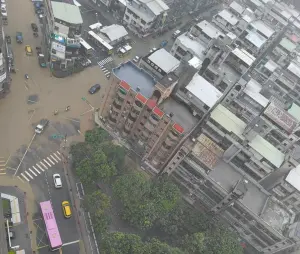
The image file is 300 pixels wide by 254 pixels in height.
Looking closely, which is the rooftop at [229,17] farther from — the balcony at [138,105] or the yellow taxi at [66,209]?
the yellow taxi at [66,209]

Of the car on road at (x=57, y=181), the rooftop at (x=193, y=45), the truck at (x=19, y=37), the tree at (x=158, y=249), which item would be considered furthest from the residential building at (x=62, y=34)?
the tree at (x=158, y=249)

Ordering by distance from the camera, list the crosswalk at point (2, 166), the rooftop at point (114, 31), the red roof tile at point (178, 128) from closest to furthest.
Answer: the red roof tile at point (178, 128) < the crosswalk at point (2, 166) < the rooftop at point (114, 31)

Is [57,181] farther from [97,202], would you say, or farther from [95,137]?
[95,137]

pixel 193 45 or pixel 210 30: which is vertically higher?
pixel 210 30

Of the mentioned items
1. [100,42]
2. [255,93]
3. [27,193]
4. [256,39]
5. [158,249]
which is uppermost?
[256,39]

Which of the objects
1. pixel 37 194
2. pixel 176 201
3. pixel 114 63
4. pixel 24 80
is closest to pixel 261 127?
pixel 176 201

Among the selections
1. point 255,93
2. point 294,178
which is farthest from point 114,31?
point 294,178

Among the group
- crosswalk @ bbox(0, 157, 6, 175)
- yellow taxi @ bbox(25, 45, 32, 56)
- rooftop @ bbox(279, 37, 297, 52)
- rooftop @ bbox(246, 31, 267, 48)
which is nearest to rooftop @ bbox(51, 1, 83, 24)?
yellow taxi @ bbox(25, 45, 32, 56)
